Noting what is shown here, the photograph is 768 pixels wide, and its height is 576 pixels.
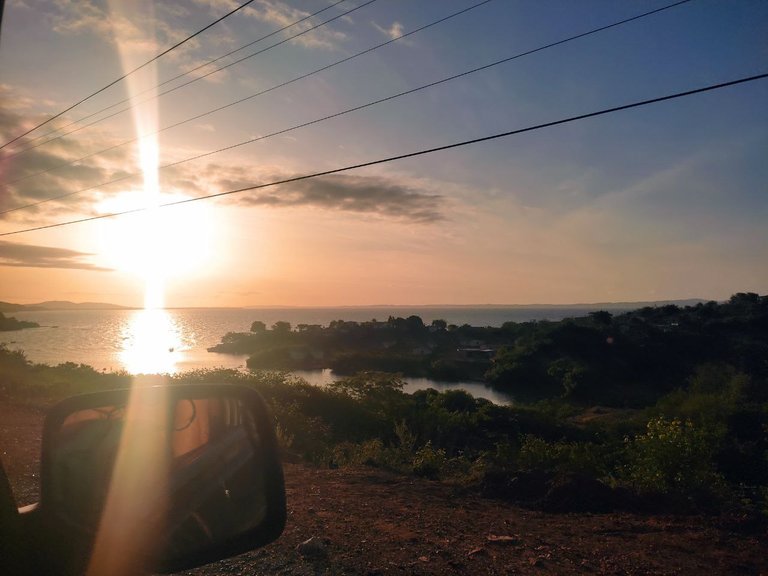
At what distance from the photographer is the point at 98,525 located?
A: 2.14 meters

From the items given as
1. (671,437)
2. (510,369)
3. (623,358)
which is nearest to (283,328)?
(510,369)

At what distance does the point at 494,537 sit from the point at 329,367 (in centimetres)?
5098

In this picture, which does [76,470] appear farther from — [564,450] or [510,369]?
[510,369]

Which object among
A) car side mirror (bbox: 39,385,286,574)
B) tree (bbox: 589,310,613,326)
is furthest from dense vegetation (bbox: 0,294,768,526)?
tree (bbox: 589,310,613,326)

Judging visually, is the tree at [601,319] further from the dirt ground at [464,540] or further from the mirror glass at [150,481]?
the mirror glass at [150,481]

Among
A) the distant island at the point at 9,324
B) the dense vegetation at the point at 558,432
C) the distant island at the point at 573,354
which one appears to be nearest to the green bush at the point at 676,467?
the dense vegetation at the point at 558,432

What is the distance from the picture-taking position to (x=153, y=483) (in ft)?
7.04

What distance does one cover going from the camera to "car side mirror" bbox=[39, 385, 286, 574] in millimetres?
2096

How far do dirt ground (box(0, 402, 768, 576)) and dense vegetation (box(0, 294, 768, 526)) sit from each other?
2.84ft

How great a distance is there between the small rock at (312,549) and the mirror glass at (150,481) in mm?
3605

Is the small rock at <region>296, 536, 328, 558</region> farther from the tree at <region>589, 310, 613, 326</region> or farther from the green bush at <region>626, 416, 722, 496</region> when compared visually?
the tree at <region>589, 310, 613, 326</region>

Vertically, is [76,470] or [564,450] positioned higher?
[76,470]

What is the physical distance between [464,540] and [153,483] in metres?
5.04

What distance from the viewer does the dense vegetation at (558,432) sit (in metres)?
8.66
